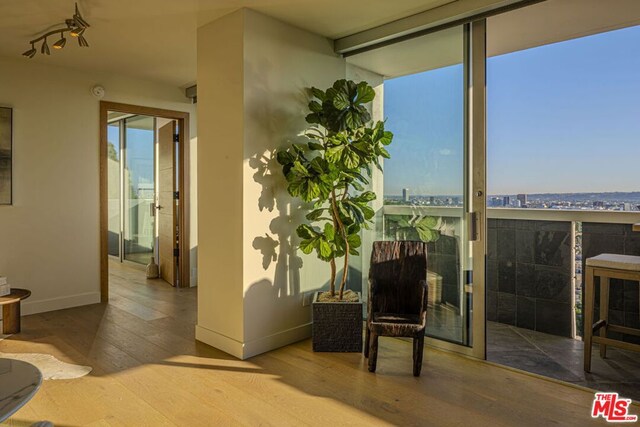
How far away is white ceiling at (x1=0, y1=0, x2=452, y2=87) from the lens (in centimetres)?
300

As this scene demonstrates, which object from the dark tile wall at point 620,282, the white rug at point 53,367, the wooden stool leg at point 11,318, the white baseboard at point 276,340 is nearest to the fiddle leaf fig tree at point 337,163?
the white baseboard at point 276,340

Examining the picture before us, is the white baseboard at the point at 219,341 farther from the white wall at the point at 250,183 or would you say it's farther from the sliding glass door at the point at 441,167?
the sliding glass door at the point at 441,167

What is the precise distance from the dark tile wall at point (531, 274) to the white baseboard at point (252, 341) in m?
1.87

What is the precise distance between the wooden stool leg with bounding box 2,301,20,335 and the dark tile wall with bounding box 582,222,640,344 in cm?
478

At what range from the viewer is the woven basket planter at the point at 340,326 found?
3.23m

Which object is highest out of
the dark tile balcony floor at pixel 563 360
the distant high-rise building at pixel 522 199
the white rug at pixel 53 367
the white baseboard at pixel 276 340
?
the distant high-rise building at pixel 522 199

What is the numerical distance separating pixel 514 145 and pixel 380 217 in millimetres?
1428

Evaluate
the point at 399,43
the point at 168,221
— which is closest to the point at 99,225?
the point at 168,221

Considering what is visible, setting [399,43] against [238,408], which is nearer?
[238,408]

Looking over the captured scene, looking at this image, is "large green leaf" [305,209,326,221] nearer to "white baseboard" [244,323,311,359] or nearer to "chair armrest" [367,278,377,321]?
"chair armrest" [367,278,377,321]

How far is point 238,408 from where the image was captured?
2.40m

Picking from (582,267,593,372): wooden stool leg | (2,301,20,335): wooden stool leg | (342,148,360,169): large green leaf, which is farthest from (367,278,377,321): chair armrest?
(2,301,20,335): wooden stool leg

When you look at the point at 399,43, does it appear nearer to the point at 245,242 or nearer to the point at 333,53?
the point at 333,53

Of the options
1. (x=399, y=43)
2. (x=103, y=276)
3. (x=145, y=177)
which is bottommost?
(x=103, y=276)
